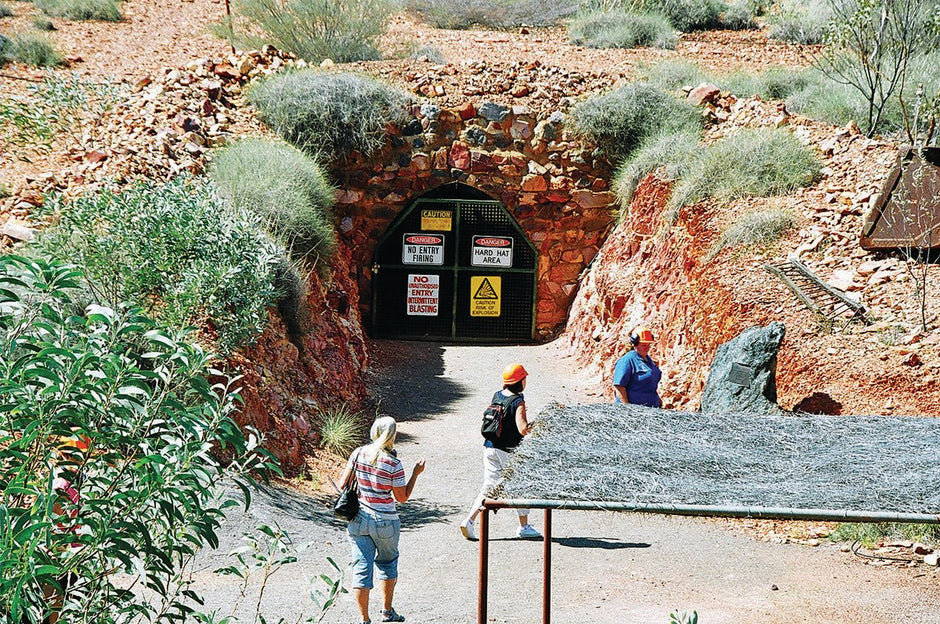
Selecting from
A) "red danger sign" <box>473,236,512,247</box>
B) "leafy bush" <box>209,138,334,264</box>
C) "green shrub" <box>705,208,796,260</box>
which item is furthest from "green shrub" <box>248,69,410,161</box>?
"green shrub" <box>705,208,796,260</box>

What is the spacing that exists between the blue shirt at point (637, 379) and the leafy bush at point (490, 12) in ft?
61.5

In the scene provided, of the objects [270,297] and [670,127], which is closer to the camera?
[270,297]

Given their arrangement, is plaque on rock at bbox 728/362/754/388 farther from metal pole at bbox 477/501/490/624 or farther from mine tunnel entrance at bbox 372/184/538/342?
mine tunnel entrance at bbox 372/184/538/342

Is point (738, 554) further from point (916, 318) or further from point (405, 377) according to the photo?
point (405, 377)

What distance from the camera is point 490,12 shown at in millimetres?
26562

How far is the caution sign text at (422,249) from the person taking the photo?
16672 mm

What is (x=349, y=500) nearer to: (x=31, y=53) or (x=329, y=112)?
(x=329, y=112)

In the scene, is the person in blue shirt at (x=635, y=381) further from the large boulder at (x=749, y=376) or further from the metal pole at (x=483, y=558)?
the metal pole at (x=483, y=558)

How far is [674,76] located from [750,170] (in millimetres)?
5262

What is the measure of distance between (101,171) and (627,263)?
7.53 meters

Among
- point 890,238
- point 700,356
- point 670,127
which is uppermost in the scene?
point 670,127

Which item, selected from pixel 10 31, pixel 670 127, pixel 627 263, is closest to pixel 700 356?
pixel 627 263

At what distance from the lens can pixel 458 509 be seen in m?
9.51

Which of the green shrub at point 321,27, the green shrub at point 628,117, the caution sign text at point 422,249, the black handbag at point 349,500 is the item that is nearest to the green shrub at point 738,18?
the green shrub at point 321,27
